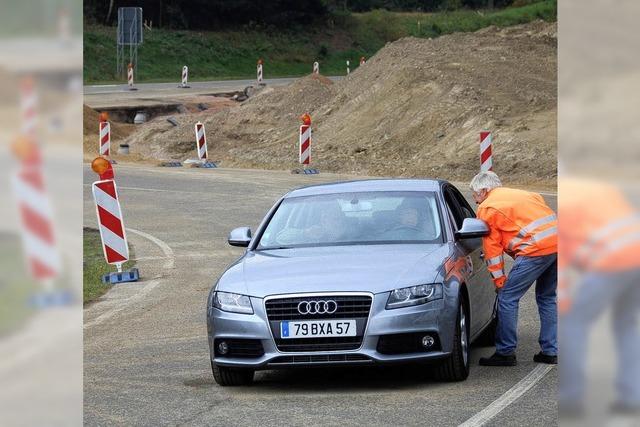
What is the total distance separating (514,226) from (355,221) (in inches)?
50.1

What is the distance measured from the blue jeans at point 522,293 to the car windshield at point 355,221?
25.4 inches

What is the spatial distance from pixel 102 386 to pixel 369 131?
92.3 feet

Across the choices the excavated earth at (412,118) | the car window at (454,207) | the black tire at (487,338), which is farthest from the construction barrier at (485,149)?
the car window at (454,207)

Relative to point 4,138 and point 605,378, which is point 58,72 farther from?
point 605,378

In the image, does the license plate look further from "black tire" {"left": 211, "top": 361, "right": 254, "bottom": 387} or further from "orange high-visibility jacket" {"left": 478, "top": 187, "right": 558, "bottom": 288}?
"orange high-visibility jacket" {"left": 478, "top": 187, "right": 558, "bottom": 288}

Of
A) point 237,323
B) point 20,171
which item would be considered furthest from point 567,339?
point 237,323

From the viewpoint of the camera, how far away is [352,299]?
8758 millimetres

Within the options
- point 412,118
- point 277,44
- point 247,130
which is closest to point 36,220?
point 412,118

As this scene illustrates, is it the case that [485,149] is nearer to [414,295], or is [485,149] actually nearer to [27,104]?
[414,295]

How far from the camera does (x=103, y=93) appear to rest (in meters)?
55.8

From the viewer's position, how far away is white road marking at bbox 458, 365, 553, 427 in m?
7.64

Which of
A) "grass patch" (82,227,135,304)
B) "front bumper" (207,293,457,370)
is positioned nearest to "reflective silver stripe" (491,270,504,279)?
"front bumper" (207,293,457,370)

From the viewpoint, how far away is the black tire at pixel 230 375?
9250mm

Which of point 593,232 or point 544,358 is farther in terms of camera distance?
point 544,358
